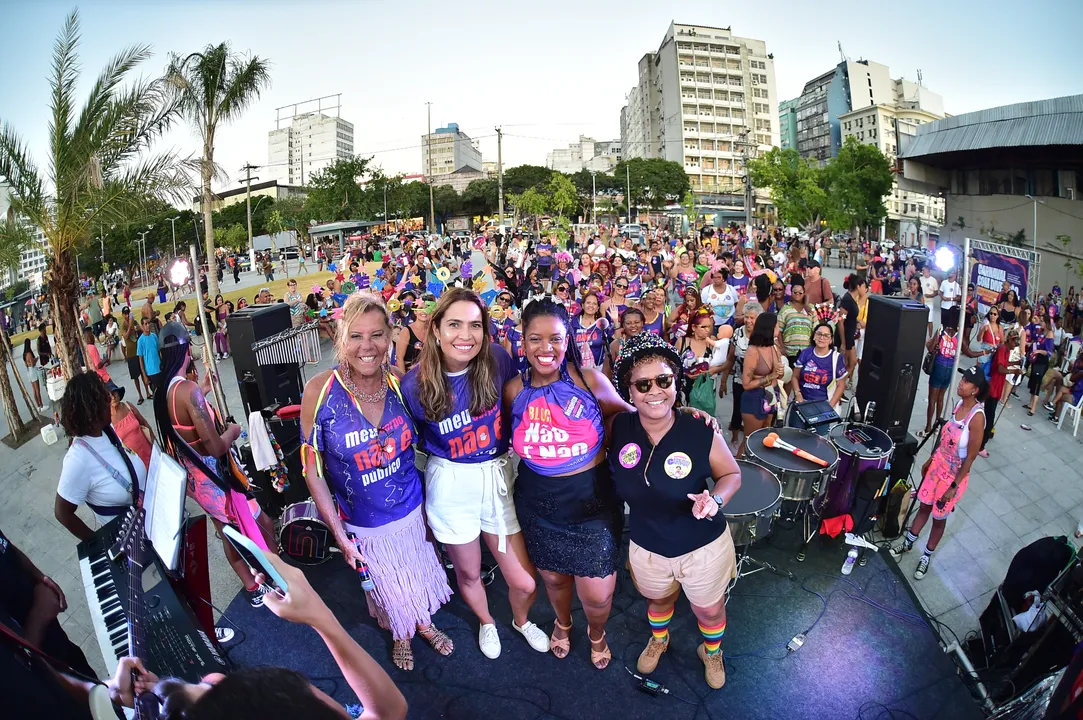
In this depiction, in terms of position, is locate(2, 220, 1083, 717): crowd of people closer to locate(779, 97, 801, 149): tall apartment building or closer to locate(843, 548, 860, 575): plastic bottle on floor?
locate(843, 548, 860, 575): plastic bottle on floor

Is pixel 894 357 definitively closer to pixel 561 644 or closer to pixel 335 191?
pixel 561 644

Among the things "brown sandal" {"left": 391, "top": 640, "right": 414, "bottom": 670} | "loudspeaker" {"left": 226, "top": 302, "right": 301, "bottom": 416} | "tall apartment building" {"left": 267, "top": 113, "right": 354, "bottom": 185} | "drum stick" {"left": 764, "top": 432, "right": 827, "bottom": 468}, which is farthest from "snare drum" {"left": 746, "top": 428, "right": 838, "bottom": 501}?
"tall apartment building" {"left": 267, "top": 113, "right": 354, "bottom": 185}

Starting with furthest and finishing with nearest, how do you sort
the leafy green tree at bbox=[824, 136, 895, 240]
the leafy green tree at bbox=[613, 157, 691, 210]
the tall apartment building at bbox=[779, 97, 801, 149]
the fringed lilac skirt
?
the tall apartment building at bbox=[779, 97, 801, 149] → the leafy green tree at bbox=[613, 157, 691, 210] → the leafy green tree at bbox=[824, 136, 895, 240] → the fringed lilac skirt

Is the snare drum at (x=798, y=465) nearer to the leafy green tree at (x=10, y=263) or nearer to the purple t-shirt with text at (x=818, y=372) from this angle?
the purple t-shirt with text at (x=818, y=372)

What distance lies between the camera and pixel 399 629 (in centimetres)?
309

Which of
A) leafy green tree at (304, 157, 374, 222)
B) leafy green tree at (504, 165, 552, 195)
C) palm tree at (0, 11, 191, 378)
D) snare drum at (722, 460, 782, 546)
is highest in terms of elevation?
leafy green tree at (504, 165, 552, 195)

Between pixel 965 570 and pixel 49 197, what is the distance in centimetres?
1034

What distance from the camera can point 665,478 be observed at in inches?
98.4

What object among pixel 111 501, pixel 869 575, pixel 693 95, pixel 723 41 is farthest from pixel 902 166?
pixel 723 41

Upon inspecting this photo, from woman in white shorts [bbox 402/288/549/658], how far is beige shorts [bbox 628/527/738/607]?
63 cm

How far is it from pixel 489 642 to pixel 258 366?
10.1 feet

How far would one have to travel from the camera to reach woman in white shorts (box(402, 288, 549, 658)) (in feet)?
8.73

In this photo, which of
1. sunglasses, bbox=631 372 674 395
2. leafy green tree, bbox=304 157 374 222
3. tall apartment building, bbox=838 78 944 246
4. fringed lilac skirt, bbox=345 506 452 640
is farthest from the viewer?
tall apartment building, bbox=838 78 944 246

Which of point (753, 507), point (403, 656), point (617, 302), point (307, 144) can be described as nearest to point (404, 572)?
point (403, 656)
